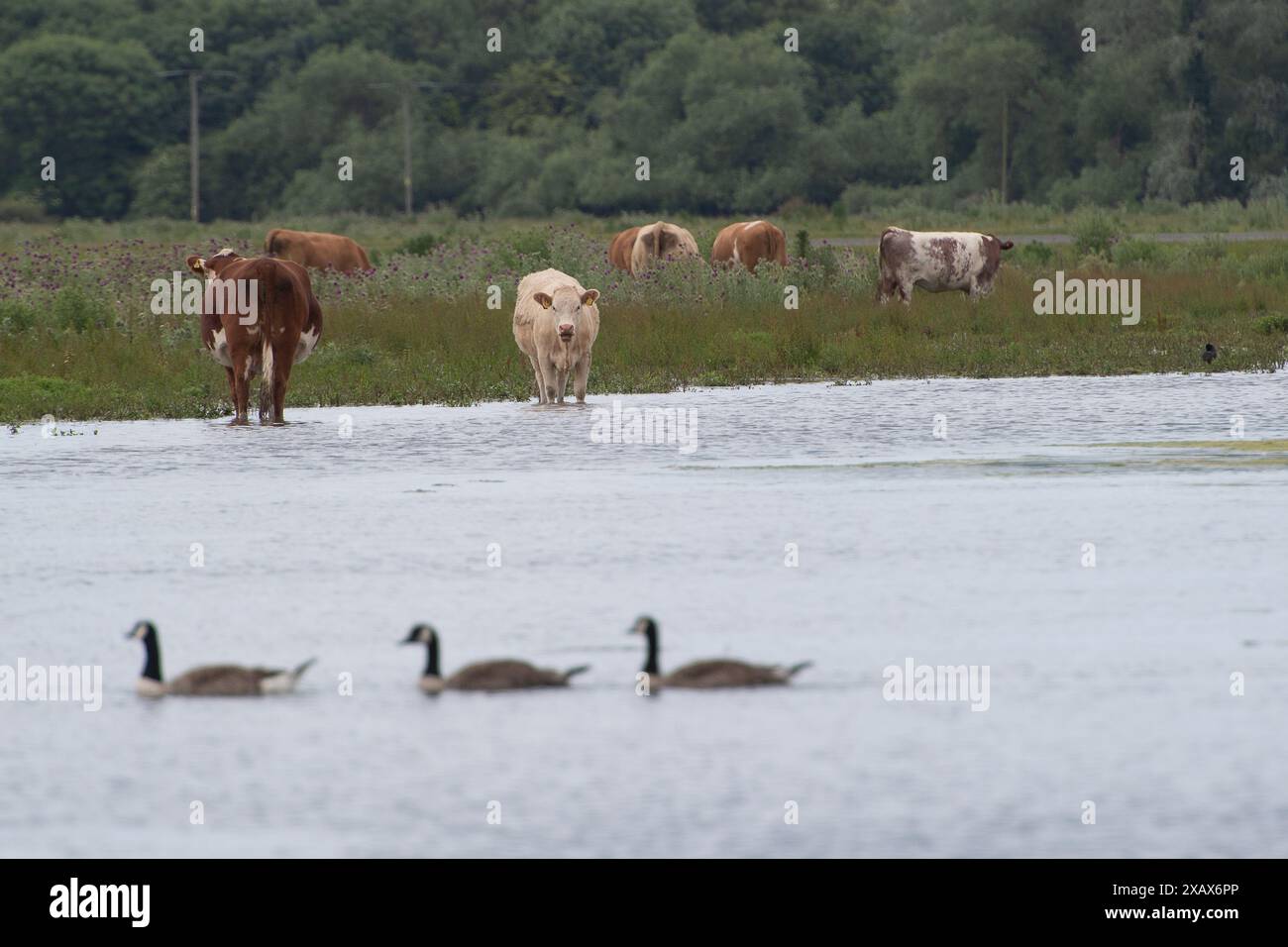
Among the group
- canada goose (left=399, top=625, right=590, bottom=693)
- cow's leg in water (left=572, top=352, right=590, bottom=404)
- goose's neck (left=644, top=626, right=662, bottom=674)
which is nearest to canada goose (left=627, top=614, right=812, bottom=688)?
goose's neck (left=644, top=626, right=662, bottom=674)

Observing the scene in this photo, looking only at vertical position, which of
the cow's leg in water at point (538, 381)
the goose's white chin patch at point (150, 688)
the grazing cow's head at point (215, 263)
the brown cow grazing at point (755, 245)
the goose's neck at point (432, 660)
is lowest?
the goose's white chin patch at point (150, 688)

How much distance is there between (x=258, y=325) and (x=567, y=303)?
2909mm

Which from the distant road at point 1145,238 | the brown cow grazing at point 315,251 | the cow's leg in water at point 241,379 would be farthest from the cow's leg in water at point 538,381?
the distant road at point 1145,238

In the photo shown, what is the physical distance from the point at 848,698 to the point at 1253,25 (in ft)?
194

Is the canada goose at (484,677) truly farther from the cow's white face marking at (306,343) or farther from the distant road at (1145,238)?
the distant road at (1145,238)

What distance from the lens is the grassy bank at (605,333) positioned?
22.5 metres

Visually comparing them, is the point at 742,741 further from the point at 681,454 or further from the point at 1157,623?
the point at 681,454

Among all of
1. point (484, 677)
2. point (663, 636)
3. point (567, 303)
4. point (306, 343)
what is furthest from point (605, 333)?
point (484, 677)

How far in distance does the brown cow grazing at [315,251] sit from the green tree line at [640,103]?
117ft

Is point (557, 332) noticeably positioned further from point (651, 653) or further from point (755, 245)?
point (755, 245)

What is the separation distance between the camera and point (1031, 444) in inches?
696

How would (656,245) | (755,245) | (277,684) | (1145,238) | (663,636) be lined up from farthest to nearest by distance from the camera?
(1145,238), (656,245), (755,245), (663,636), (277,684)

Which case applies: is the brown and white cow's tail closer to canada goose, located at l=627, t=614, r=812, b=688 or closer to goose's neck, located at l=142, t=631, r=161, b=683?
canada goose, located at l=627, t=614, r=812, b=688

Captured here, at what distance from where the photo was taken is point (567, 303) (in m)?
20.4
